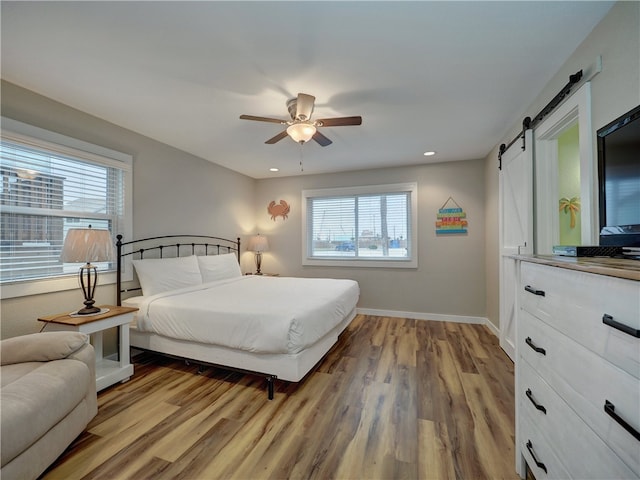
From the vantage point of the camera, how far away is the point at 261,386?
7.73ft

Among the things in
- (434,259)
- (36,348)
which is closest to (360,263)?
(434,259)

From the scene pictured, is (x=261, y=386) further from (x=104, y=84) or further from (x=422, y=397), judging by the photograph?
(x=104, y=84)

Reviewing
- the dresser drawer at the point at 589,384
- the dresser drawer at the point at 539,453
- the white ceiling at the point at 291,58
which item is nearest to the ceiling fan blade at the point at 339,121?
the white ceiling at the point at 291,58

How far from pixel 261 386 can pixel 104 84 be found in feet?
9.61

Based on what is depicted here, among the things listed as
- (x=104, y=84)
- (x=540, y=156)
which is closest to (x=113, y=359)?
(x=104, y=84)

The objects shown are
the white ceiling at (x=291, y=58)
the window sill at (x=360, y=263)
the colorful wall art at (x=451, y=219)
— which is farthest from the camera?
the window sill at (x=360, y=263)

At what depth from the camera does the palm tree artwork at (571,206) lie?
Result: 114 inches

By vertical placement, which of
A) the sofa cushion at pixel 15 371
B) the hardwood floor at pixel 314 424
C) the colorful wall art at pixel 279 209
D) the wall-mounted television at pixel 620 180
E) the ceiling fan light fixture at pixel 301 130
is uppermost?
the ceiling fan light fixture at pixel 301 130

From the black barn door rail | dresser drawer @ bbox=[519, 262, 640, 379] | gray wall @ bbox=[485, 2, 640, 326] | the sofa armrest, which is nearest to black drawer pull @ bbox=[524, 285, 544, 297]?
dresser drawer @ bbox=[519, 262, 640, 379]

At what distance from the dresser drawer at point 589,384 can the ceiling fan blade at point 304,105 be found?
2.04 metres

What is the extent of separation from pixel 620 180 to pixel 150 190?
417 centimetres

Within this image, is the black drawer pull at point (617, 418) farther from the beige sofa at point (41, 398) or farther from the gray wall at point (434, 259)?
the gray wall at point (434, 259)

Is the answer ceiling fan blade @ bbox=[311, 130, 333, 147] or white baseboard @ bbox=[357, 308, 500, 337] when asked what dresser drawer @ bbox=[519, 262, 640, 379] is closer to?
ceiling fan blade @ bbox=[311, 130, 333, 147]

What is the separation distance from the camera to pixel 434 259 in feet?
14.2
